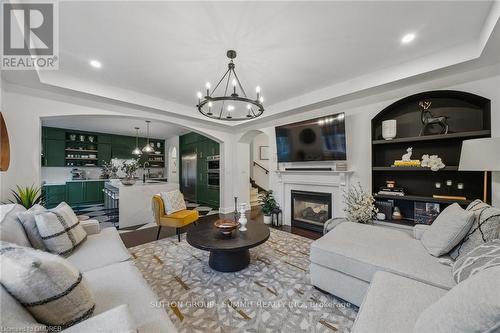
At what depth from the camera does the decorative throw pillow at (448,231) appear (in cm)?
152

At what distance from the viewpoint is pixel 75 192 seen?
20.5ft

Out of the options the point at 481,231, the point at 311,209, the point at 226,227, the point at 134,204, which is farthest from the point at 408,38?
the point at 134,204

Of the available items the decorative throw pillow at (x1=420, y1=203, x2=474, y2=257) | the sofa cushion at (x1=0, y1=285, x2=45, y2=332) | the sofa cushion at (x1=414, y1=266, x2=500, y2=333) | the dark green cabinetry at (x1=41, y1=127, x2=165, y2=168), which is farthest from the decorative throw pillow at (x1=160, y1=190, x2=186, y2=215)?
the dark green cabinetry at (x1=41, y1=127, x2=165, y2=168)

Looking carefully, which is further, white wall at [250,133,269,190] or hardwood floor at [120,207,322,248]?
white wall at [250,133,269,190]

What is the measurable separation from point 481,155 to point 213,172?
5417 mm

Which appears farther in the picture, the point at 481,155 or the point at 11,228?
the point at 481,155

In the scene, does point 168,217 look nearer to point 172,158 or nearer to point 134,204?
point 134,204

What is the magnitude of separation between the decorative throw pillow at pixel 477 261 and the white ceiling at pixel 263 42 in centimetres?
194

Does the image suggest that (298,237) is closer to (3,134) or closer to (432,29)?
(432,29)

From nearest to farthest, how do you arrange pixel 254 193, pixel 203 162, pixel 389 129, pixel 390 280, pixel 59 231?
pixel 390 280, pixel 59 231, pixel 389 129, pixel 203 162, pixel 254 193

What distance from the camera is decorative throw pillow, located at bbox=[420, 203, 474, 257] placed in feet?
4.99

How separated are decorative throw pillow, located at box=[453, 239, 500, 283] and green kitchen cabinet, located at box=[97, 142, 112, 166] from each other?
9.05 m

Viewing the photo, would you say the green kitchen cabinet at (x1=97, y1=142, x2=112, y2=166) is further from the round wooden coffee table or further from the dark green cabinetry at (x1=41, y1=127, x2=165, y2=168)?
the round wooden coffee table

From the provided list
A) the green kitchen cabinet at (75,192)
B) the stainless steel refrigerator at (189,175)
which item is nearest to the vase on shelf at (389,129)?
the stainless steel refrigerator at (189,175)
